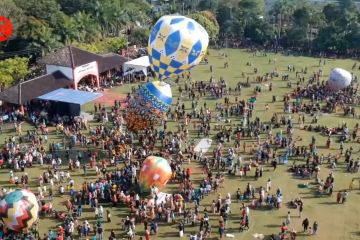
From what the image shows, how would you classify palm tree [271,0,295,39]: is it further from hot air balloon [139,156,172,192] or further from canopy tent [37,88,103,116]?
hot air balloon [139,156,172,192]

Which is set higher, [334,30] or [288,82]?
[334,30]

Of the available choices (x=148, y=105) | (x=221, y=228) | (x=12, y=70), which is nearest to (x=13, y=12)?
(x=12, y=70)

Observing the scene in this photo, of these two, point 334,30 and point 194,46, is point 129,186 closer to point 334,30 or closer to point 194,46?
point 194,46

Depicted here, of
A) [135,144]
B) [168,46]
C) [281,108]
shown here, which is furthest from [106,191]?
[281,108]

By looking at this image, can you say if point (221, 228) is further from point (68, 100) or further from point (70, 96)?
point (70, 96)

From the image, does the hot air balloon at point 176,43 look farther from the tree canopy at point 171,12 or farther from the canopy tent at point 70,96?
the tree canopy at point 171,12

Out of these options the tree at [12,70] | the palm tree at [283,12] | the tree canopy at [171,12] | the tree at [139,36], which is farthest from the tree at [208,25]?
the tree at [12,70]
